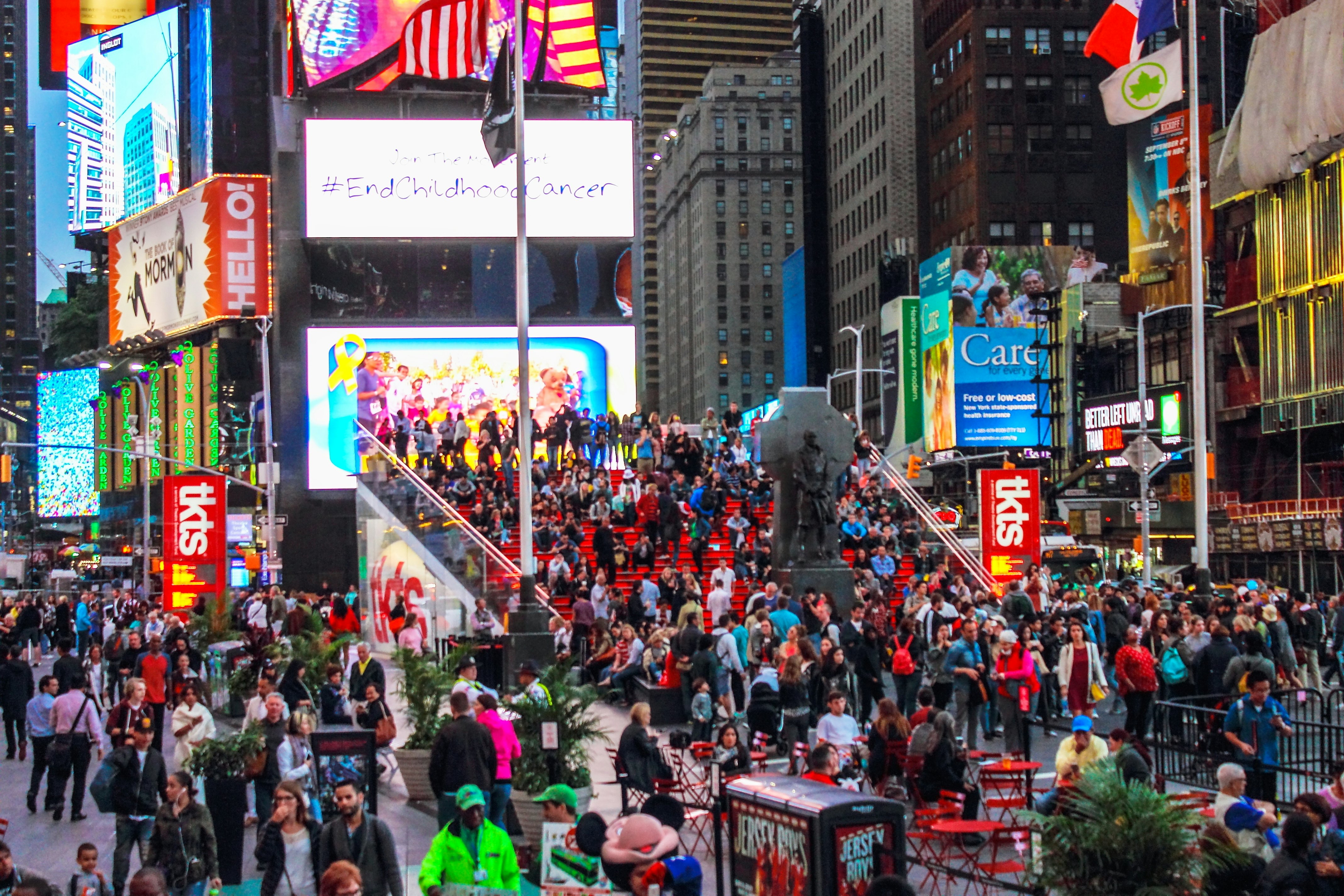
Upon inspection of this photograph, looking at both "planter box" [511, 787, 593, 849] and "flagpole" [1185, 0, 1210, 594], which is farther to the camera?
"flagpole" [1185, 0, 1210, 594]

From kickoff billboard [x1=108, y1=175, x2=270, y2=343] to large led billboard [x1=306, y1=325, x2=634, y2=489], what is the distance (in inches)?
154

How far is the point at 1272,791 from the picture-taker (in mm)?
15414

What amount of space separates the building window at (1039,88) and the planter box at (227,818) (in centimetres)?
9985

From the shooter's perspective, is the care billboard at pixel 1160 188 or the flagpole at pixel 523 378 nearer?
the flagpole at pixel 523 378

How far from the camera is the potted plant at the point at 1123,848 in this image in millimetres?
9234

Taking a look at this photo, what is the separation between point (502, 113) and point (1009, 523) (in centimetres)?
→ 1171

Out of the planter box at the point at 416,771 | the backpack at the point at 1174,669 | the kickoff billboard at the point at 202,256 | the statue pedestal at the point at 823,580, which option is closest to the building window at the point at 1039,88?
the kickoff billboard at the point at 202,256

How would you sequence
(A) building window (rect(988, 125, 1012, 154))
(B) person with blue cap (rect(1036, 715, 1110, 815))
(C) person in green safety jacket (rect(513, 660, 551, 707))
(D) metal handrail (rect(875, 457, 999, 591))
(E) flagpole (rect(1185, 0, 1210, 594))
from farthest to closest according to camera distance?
1. (A) building window (rect(988, 125, 1012, 154))
2. (D) metal handrail (rect(875, 457, 999, 591))
3. (E) flagpole (rect(1185, 0, 1210, 594))
4. (C) person in green safety jacket (rect(513, 660, 551, 707))
5. (B) person with blue cap (rect(1036, 715, 1110, 815))

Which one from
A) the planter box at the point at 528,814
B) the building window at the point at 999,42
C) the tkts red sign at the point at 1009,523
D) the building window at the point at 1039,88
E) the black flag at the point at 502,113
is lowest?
the planter box at the point at 528,814

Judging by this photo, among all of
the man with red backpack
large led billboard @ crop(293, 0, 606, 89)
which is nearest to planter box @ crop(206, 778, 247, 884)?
the man with red backpack

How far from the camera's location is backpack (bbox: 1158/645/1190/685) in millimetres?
20578

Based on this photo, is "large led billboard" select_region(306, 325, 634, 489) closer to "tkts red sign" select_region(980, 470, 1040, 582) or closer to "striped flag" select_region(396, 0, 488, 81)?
"striped flag" select_region(396, 0, 488, 81)

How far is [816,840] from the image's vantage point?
32.3ft

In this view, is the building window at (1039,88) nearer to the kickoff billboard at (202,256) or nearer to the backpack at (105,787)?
the kickoff billboard at (202,256)
